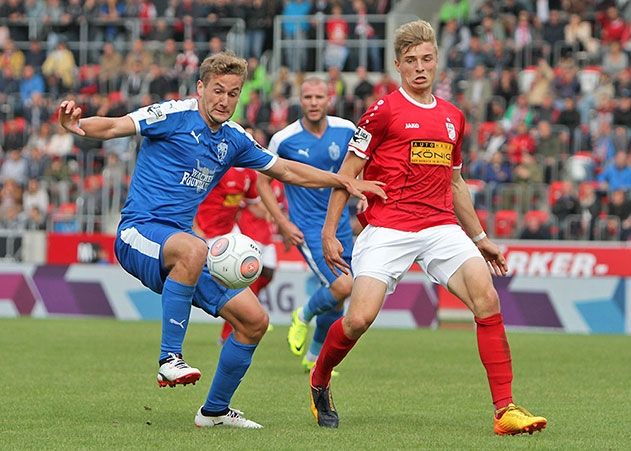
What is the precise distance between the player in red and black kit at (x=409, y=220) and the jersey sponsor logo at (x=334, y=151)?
155 inches

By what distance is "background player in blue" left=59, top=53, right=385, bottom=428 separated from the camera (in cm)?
864

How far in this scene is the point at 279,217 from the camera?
1225 centimetres

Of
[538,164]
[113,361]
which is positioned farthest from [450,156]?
[538,164]

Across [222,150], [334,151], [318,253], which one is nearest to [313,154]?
[334,151]

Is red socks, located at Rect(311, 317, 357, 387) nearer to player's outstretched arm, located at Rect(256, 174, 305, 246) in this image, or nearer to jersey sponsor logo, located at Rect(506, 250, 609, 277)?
player's outstretched arm, located at Rect(256, 174, 305, 246)

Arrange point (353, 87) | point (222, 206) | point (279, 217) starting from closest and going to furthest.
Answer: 1. point (279, 217)
2. point (222, 206)
3. point (353, 87)

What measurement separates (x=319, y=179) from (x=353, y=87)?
20.0 meters

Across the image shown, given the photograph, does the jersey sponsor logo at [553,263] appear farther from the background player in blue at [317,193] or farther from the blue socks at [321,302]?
the blue socks at [321,302]

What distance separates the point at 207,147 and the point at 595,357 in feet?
24.3

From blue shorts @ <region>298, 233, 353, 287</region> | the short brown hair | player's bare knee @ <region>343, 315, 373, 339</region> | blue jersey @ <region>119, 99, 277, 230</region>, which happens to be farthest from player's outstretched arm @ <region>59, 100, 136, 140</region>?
blue shorts @ <region>298, 233, 353, 287</region>

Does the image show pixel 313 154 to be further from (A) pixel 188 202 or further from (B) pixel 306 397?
(A) pixel 188 202

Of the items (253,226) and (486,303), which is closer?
(486,303)

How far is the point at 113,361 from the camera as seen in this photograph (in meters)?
13.9

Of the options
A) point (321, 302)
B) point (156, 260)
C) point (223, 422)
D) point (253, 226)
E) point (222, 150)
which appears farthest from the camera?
point (253, 226)
